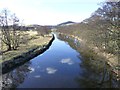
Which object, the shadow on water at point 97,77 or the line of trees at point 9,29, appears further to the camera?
the line of trees at point 9,29

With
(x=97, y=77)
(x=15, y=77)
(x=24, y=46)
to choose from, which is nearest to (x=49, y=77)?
(x=15, y=77)

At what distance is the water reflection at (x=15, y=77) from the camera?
22.6 m

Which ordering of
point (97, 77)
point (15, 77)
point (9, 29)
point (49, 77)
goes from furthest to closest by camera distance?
1. point (9, 29)
2. point (15, 77)
3. point (49, 77)
4. point (97, 77)

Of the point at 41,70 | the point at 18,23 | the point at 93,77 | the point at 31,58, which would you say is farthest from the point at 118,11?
the point at 18,23

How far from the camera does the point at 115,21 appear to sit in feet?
87.4

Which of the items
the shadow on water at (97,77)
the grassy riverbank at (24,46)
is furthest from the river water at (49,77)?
the grassy riverbank at (24,46)

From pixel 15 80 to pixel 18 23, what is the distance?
2572 cm

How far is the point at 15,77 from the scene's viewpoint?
2564 centimetres

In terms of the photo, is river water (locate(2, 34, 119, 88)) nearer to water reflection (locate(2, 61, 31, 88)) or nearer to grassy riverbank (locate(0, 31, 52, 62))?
water reflection (locate(2, 61, 31, 88))

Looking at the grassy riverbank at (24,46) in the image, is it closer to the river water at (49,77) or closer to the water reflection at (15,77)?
the water reflection at (15,77)

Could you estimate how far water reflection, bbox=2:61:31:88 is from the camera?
74.1 ft

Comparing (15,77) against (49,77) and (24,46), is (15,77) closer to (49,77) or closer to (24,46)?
(49,77)

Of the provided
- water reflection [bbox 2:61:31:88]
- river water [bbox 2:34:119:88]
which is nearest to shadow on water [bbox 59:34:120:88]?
river water [bbox 2:34:119:88]

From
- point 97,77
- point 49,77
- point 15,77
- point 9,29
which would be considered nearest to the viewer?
point 97,77
